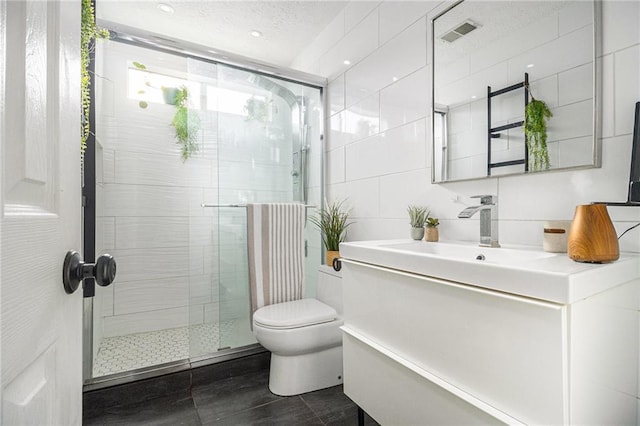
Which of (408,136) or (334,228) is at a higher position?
(408,136)

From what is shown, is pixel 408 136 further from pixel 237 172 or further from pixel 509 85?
pixel 237 172

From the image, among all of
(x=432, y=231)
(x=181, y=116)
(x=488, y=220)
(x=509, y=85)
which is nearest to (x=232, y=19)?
(x=181, y=116)

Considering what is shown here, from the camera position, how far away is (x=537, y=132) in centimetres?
112

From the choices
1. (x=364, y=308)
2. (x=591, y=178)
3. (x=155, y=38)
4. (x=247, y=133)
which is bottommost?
(x=364, y=308)

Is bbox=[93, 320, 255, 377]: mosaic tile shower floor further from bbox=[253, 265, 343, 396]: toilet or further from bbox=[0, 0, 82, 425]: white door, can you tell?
bbox=[0, 0, 82, 425]: white door

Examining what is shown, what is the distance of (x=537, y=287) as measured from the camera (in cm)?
65

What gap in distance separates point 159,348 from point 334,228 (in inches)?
59.3

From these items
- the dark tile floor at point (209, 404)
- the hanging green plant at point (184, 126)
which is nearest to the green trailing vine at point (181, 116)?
the hanging green plant at point (184, 126)

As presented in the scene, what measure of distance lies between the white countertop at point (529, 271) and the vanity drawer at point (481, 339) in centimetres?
3

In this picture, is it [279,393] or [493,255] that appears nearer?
[493,255]

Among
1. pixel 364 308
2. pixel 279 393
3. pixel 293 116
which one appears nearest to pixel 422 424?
pixel 364 308

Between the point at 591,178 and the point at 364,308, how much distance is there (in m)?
0.88

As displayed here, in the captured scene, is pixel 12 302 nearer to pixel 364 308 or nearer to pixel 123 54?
pixel 364 308

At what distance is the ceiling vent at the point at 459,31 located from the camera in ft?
4.43
